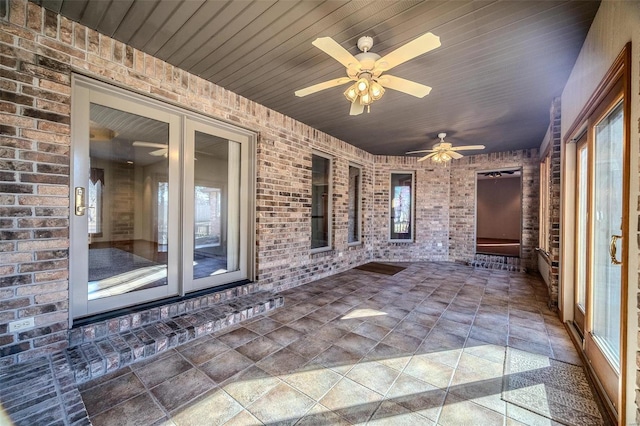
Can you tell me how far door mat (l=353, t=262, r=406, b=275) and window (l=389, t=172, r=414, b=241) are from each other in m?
1.09

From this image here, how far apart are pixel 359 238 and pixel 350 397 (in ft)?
15.4

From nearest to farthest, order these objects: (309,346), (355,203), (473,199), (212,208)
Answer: (309,346), (212,208), (355,203), (473,199)

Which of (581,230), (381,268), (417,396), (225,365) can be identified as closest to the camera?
(417,396)

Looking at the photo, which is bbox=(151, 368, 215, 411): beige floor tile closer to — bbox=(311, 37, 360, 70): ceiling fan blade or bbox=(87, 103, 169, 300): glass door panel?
bbox=(87, 103, 169, 300): glass door panel

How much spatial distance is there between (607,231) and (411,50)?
2.09 m

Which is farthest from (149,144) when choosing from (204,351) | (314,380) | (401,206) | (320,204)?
(401,206)

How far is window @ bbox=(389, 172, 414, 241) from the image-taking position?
7160mm

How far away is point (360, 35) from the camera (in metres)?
2.24

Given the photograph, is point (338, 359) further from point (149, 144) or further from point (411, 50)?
point (149, 144)

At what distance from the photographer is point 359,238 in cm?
640

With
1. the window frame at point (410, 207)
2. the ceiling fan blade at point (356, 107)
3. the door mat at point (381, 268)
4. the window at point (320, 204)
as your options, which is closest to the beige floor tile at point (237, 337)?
the window at point (320, 204)

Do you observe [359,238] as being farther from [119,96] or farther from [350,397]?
[119,96]

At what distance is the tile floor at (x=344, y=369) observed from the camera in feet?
5.44

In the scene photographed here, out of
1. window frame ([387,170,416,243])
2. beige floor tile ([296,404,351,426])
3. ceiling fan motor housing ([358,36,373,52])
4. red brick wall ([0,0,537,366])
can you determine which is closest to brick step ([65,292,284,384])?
red brick wall ([0,0,537,366])
